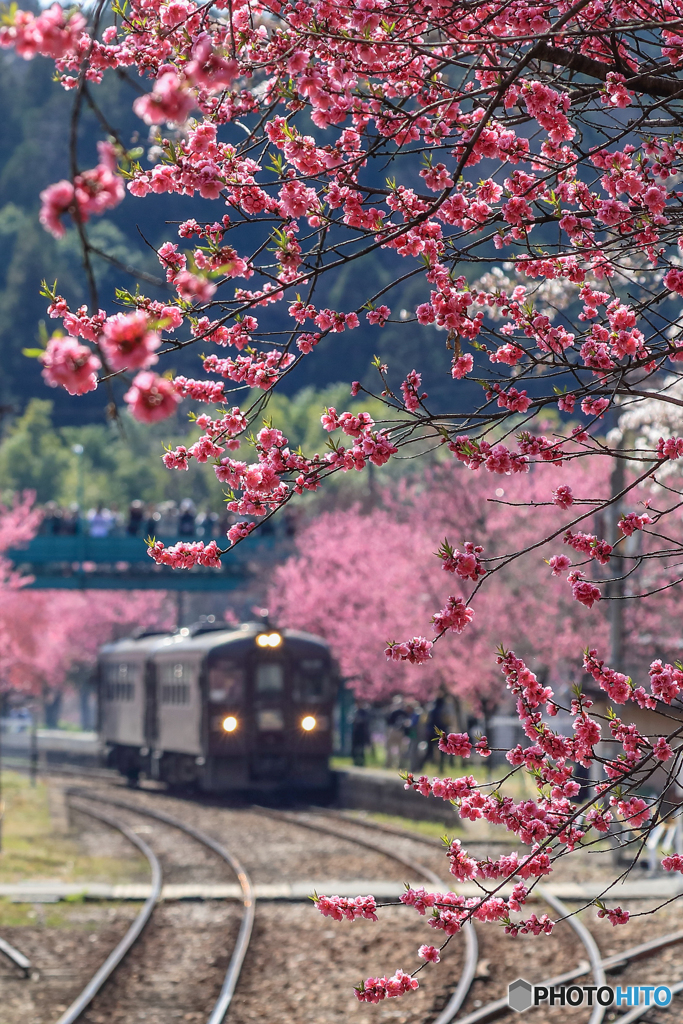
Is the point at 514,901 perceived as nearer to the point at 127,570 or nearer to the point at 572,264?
the point at 572,264

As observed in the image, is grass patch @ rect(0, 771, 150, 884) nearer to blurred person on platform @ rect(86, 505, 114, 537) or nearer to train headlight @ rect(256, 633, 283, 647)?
train headlight @ rect(256, 633, 283, 647)

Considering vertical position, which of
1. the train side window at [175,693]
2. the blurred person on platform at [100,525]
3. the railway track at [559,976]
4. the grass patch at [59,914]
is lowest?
the railway track at [559,976]

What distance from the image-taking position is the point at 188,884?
18.0 m

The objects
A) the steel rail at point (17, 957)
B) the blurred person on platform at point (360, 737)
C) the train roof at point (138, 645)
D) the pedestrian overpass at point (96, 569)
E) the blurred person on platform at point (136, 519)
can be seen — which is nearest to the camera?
the steel rail at point (17, 957)

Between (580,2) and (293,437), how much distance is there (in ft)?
310

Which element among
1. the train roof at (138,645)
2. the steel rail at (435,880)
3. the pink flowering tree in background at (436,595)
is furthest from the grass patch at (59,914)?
the train roof at (138,645)

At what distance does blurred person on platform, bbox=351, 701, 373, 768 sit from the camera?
33741 millimetres

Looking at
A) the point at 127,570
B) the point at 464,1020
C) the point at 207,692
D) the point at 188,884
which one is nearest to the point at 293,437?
the point at 127,570

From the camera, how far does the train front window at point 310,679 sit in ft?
92.1

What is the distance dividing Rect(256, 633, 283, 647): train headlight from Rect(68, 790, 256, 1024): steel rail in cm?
362

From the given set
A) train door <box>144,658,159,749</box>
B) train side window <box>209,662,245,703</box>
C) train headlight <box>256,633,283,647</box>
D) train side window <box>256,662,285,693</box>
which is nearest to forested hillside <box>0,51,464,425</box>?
train door <box>144,658,159,749</box>

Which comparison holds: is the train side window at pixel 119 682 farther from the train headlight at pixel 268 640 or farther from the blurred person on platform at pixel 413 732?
the train headlight at pixel 268 640

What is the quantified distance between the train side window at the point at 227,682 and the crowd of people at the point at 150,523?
15481mm

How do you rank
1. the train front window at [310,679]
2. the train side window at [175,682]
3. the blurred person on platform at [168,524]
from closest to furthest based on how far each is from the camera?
the train front window at [310,679], the train side window at [175,682], the blurred person on platform at [168,524]
